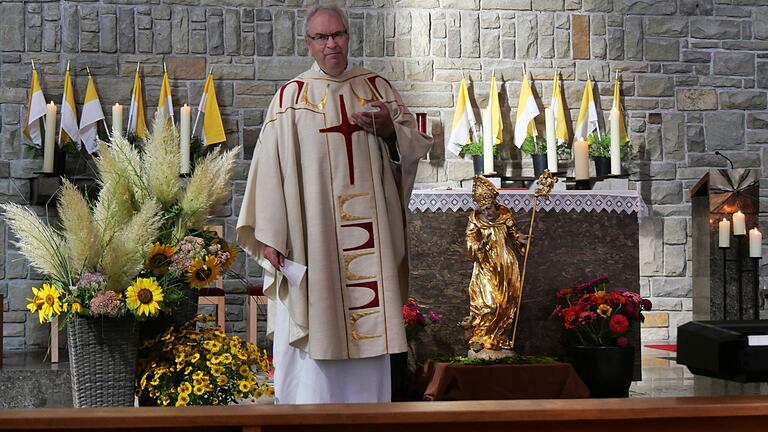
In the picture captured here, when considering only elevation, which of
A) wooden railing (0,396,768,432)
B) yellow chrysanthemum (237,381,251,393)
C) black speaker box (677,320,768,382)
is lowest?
yellow chrysanthemum (237,381,251,393)

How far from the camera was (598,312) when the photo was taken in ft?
18.3

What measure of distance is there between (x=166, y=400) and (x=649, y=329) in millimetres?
6772

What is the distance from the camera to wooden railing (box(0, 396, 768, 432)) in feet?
5.53

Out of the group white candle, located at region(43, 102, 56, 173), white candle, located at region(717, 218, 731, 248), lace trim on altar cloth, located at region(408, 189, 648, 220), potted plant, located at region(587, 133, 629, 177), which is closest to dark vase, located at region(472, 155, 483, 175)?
potted plant, located at region(587, 133, 629, 177)

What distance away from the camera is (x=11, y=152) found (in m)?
8.39

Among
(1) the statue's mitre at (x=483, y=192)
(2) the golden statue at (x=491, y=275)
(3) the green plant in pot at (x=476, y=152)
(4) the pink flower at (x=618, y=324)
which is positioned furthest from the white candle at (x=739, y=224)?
(1) the statue's mitre at (x=483, y=192)

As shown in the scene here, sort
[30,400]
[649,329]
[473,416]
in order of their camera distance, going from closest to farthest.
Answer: [473,416]
[30,400]
[649,329]

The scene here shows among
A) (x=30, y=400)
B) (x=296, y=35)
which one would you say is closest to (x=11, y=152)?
(x=296, y=35)

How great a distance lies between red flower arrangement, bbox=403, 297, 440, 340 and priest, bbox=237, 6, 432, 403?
142 cm

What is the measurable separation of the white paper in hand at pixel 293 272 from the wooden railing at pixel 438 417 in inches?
76.6

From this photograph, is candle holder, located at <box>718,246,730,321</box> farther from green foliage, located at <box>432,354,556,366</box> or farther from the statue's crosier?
the statue's crosier

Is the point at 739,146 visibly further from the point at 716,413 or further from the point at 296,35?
the point at 716,413

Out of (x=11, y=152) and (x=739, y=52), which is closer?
(x=11, y=152)

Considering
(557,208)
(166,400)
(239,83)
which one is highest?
(239,83)
